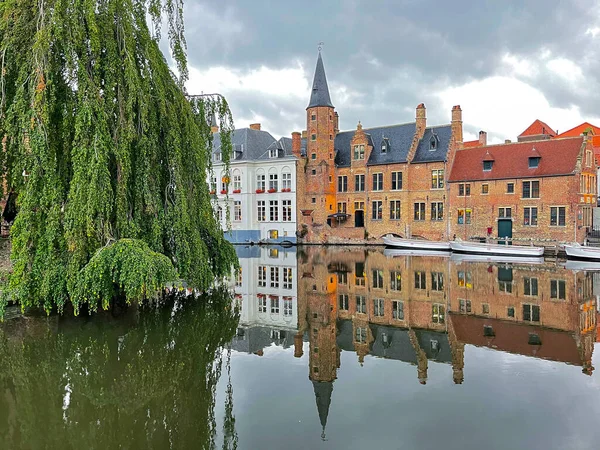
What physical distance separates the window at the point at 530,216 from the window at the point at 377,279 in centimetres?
1487

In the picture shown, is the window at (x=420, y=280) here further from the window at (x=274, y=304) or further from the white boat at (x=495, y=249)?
the white boat at (x=495, y=249)

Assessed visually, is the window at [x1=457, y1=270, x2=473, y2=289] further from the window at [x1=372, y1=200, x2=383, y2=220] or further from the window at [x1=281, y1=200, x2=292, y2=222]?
the window at [x1=281, y1=200, x2=292, y2=222]

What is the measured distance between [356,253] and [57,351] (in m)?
22.5

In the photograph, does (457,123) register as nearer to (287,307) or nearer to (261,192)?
(261,192)

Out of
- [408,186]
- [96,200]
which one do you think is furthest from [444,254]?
[96,200]

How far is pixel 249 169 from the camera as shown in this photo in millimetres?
38969

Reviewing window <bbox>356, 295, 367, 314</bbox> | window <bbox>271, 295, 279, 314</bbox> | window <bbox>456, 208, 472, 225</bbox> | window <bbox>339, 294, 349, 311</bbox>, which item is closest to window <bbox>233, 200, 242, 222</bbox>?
window <bbox>456, 208, 472, 225</bbox>

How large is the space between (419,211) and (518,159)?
7447mm

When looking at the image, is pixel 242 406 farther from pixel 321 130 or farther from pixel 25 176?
pixel 321 130

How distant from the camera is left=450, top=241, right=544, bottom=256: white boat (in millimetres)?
26688

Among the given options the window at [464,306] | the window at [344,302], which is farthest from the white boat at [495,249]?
the window at [344,302]

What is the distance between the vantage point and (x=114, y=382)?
7395 mm

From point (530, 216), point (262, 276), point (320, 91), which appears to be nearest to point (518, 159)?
point (530, 216)

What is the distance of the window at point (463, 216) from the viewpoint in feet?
108
